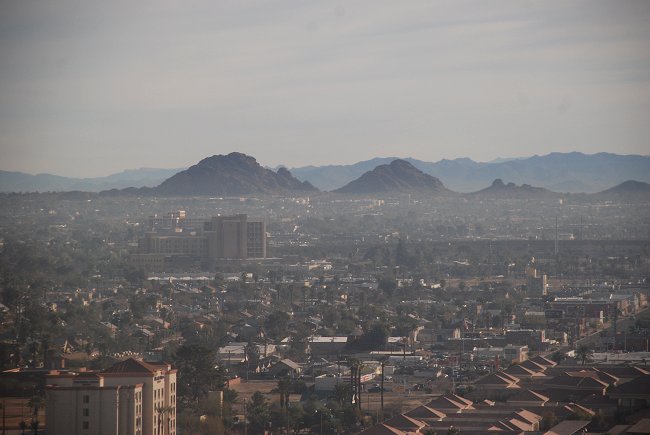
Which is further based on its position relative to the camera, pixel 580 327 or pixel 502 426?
pixel 580 327

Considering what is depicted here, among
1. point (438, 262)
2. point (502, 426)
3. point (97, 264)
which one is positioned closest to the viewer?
point (502, 426)

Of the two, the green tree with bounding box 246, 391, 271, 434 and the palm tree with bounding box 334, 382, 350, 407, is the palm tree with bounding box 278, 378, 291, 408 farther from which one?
the palm tree with bounding box 334, 382, 350, 407

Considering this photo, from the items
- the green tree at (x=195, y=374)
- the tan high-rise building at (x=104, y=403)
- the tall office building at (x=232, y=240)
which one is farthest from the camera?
the tall office building at (x=232, y=240)

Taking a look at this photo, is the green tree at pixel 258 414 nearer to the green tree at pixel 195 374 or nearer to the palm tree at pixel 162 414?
the green tree at pixel 195 374

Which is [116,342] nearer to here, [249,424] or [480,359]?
[480,359]

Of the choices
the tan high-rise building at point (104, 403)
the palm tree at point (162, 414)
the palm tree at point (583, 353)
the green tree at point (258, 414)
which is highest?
the tan high-rise building at point (104, 403)

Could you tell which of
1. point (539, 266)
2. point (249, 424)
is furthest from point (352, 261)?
point (249, 424)

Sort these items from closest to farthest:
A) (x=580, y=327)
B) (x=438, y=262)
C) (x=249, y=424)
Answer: (x=249, y=424) < (x=580, y=327) < (x=438, y=262)

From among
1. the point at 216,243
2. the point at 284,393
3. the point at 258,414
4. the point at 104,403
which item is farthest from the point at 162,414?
the point at 216,243

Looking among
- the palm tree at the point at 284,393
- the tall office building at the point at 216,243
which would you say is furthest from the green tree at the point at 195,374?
the tall office building at the point at 216,243
